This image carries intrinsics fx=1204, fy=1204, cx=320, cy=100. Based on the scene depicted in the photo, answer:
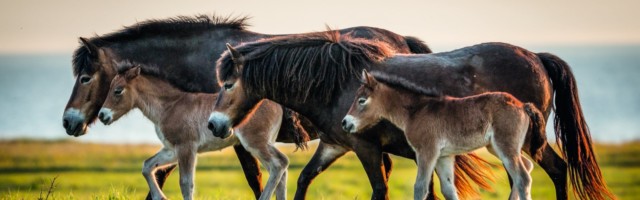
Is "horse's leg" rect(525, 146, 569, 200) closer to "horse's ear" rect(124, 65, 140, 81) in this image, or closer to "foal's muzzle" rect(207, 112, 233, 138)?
"foal's muzzle" rect(207, 112, 233, 138)

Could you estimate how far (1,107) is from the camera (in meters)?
112

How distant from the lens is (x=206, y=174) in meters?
26.1

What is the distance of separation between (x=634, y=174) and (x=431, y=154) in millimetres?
17059

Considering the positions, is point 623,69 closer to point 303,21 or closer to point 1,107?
point 303,21

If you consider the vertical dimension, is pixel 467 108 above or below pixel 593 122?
above

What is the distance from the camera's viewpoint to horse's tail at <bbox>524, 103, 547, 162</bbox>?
11.0 metres

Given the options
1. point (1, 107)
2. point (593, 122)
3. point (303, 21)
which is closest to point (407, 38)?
point (593, 122)

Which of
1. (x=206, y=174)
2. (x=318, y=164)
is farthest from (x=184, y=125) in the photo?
(x=206, y=174)

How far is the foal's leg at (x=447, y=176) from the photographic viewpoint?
11.7m

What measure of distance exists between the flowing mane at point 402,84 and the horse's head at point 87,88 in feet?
11.2

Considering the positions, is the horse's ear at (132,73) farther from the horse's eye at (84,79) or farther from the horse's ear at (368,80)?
the horse's ear at (368,80)

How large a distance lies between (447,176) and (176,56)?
12.8ft

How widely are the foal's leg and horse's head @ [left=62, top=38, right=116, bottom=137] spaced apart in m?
4.09

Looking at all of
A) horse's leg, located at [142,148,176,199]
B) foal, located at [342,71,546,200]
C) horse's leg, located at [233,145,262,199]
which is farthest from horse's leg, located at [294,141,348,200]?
foal, located at [342,71,546,200]
